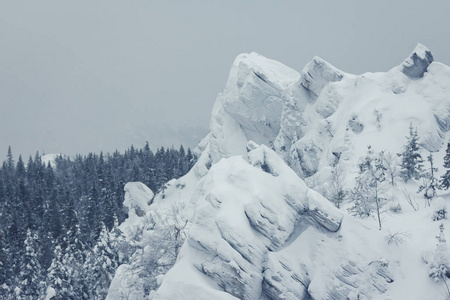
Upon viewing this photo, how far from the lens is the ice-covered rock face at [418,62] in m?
61.7

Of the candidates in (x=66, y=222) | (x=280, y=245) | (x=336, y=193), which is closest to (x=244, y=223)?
(x=280, y=245)

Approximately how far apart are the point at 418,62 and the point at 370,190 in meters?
29.8

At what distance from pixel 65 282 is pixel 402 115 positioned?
163 ft

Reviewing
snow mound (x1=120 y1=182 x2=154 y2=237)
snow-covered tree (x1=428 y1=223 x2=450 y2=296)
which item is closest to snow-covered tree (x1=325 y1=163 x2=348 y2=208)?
snow-covered tree (x1=428 y1=223 x2=450 y2=296)

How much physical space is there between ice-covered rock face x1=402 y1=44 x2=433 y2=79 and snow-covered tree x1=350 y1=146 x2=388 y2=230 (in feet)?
52.7

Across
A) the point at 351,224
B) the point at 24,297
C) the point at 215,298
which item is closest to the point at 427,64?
the point at 351,224

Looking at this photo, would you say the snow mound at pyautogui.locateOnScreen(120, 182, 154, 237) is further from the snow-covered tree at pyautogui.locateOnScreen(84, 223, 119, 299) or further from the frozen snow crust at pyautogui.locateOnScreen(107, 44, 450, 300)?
the frozen snow crust at pyautogui.locateOnScreen(107, 44, 450, 300)

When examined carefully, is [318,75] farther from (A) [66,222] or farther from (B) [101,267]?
(A) [66,222]

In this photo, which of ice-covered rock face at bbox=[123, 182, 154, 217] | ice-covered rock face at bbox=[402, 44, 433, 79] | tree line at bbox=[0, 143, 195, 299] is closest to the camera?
tree line at bbox=[0, 143, 195, 299]

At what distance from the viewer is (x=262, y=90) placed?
86500 millimetres

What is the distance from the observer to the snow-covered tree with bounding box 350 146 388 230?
37938 millimetres

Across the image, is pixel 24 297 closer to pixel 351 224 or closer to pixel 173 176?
pixel 351 224

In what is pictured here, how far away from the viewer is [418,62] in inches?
2431

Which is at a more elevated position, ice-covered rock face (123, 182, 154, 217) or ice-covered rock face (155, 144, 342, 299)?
ice-covered rock face (123, 182, 154, 217)
